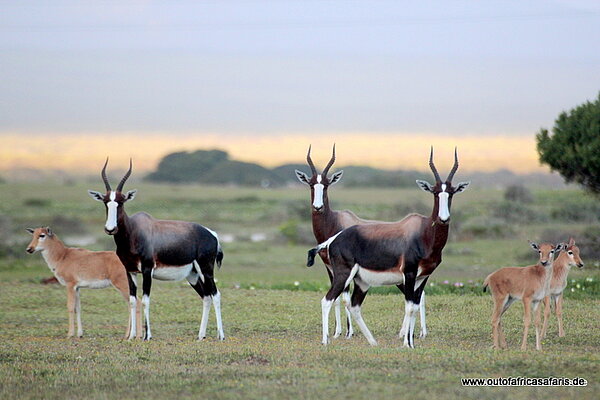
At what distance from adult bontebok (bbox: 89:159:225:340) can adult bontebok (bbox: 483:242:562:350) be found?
16.2 ft

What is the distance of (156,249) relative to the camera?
1636cm

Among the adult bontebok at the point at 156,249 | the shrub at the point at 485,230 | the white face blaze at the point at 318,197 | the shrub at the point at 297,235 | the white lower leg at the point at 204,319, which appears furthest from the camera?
the shrub at the point at 485,230

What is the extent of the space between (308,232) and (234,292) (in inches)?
1078

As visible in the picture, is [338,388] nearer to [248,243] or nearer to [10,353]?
[10,353]

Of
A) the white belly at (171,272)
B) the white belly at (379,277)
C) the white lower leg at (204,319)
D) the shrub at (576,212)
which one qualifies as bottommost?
the shrub at (576,212)

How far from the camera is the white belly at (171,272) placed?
54.1 ft

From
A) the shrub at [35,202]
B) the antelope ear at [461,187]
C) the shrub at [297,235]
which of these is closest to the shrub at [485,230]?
the shrub at [297,235]

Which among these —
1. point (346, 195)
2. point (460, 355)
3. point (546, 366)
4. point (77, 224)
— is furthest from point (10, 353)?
point (346, 195)

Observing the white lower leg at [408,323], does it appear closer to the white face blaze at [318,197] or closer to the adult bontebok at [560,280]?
the adult bontebok at [560,280]

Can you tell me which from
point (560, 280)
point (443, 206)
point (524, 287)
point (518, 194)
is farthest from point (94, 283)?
point (518, 194)

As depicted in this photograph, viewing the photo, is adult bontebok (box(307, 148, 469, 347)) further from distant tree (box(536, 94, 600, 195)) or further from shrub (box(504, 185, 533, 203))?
shrub (box(504, 185, 533, 203))

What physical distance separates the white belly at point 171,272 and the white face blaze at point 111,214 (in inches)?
46.3

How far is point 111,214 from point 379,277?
4901 mm

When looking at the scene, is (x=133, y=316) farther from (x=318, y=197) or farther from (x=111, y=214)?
(x=318, y=197)
